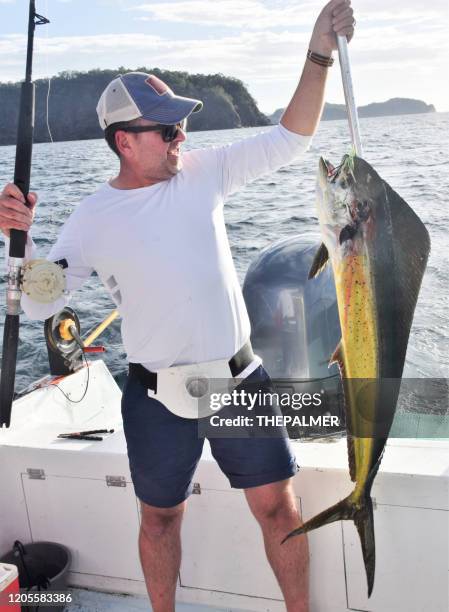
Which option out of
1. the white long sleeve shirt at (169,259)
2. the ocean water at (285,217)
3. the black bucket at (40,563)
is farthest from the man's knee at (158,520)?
the ocean water at (285,217)

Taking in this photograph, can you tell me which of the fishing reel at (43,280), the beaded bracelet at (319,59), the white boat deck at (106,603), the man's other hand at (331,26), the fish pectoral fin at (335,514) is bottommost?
the white boat deck at (106,603)

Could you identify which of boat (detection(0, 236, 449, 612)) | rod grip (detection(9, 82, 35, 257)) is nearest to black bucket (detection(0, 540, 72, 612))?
boat (detection(0, 236, 449, 612))

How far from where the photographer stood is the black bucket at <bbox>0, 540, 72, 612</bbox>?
2916 millimetres

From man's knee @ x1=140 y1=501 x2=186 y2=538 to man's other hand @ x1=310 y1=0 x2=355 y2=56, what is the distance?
1650mm

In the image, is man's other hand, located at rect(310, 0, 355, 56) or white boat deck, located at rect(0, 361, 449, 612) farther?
white boat deck, located at rect(0, 361, 449, 612)

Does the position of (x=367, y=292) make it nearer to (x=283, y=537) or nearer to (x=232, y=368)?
(x=232, y=368)

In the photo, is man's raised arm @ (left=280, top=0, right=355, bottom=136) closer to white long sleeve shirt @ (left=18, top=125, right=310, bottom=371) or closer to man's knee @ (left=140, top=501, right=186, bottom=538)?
white long sleeve shirt @ (left=18, top=125, right=310, bottom=371)

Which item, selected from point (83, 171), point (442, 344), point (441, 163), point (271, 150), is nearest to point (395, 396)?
point (271, 150)

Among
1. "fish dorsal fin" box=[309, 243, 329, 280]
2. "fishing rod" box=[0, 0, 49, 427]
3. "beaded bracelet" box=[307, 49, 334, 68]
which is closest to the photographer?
"fish dorsal fin" box=[309, 243, 329, 280]

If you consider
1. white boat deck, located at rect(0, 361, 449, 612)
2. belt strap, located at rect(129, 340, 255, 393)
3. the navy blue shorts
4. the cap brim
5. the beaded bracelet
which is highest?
the beaded bracelet

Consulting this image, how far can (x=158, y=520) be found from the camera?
98.0 inches

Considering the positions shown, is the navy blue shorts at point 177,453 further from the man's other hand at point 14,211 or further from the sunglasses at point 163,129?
the sunglasses at point 163,129

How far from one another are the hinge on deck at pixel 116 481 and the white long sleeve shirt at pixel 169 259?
652mm

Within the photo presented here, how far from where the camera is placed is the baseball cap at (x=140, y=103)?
238 centimetres
